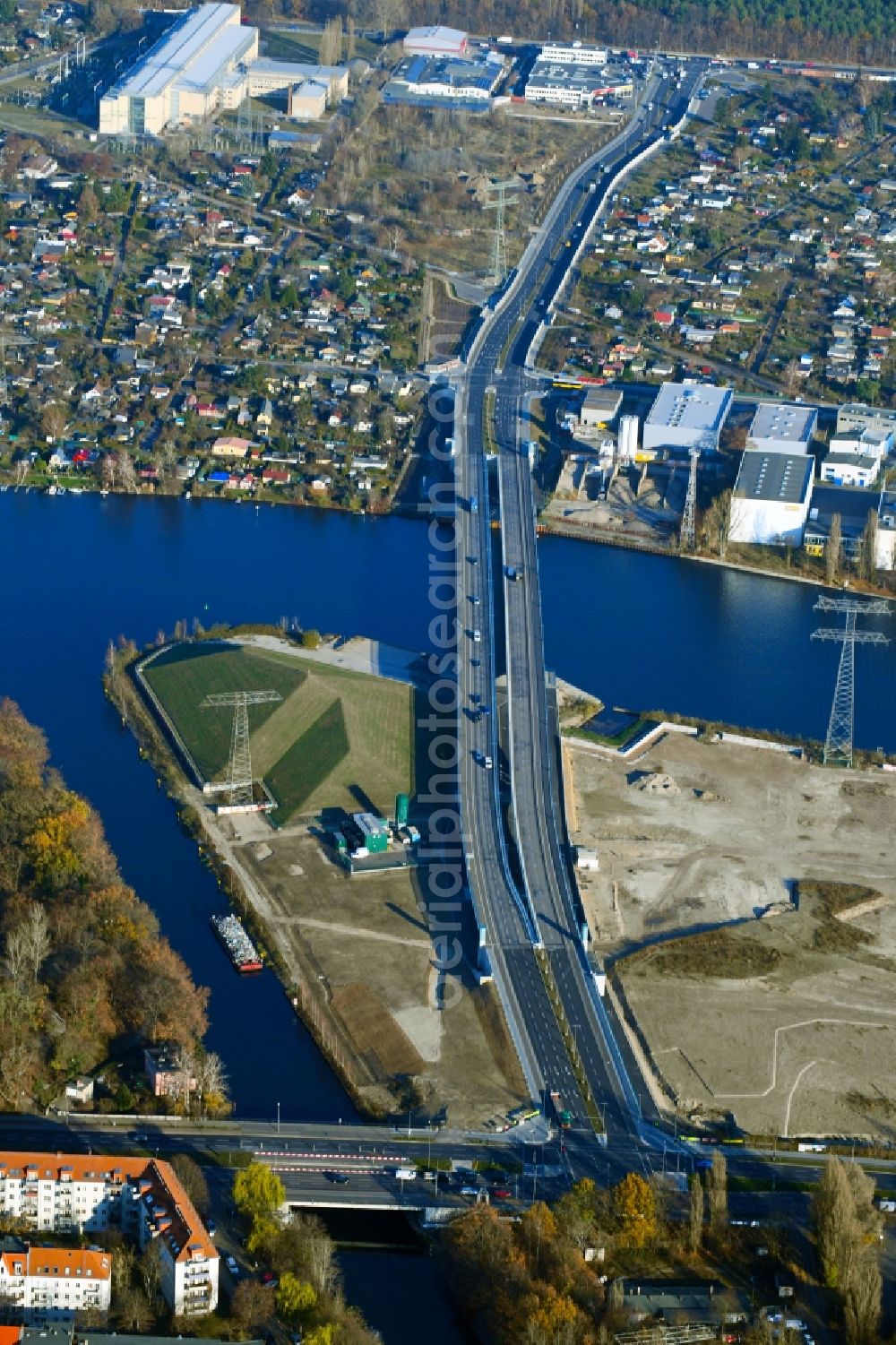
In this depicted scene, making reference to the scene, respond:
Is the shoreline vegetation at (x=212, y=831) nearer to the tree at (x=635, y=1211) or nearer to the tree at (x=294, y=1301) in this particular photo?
the tree at (x=635, y=1211)

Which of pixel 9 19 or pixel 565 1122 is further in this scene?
pixel 9 19

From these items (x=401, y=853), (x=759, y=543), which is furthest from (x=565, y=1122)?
(x=759, y=543)

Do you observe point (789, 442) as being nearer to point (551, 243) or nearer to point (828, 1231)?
point (551, 243)

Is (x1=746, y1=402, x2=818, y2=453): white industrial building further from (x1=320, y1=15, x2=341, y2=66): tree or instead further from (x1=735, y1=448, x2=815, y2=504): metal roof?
(x1=320, y1=15, x2=341, y2=66): tree

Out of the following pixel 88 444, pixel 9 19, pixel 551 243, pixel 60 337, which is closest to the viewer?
pixel 88 444

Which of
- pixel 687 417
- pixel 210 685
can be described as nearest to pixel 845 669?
pixel 210 685

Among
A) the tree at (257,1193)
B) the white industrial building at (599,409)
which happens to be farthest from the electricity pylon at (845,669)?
the tree at (257,1193)
